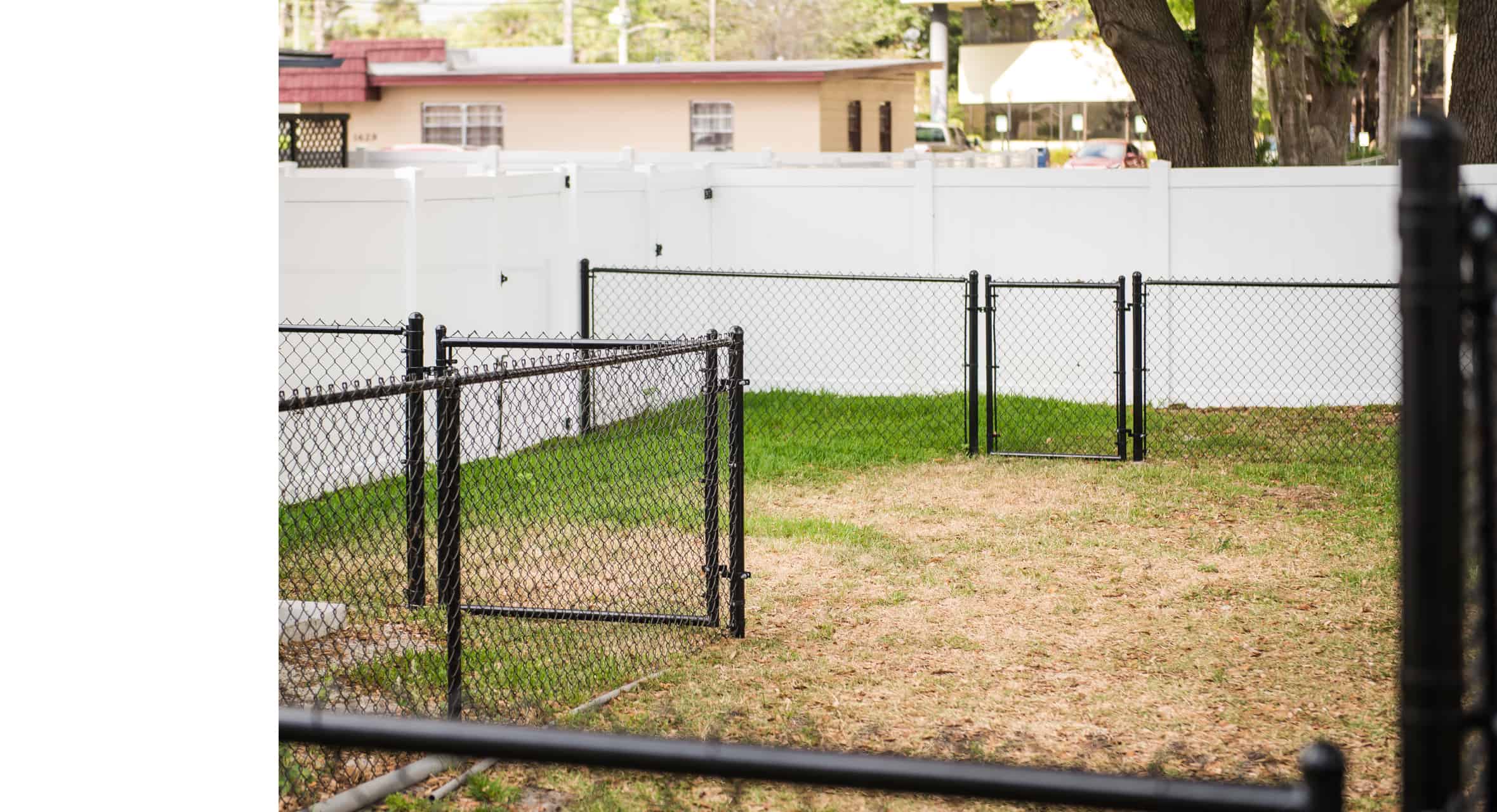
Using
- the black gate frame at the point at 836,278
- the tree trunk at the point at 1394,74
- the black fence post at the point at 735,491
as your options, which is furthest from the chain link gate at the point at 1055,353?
the tree trunk at the point at 1394,74

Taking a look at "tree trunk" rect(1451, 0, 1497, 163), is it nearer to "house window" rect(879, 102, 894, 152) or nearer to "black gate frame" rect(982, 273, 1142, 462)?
"black gate frame" rect(982, 273, 1142, 462)

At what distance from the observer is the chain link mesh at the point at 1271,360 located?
12.4m

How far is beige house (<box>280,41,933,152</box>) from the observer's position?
26.9m

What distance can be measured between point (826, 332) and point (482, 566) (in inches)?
258

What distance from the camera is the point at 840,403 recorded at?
1326 cm

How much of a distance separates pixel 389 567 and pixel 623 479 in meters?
1.59

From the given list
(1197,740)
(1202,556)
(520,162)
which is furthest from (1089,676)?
(520,162)

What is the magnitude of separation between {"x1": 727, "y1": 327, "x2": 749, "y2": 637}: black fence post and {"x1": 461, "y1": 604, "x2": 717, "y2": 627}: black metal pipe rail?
112 mm

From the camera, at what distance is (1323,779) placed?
5.34ft

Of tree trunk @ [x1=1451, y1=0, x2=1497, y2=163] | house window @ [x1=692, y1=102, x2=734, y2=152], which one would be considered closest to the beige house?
house window @ [x1=692, y1=102, x2=734, y2=152]

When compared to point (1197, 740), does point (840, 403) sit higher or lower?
higher

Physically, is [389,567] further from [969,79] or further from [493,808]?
[969,79]

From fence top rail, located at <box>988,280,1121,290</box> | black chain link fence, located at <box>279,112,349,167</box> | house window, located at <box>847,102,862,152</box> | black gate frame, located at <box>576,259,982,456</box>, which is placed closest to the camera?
fence top rail, located at <box>988,280,1121,290</box>

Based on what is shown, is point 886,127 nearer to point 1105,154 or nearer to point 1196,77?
point 1105,154
